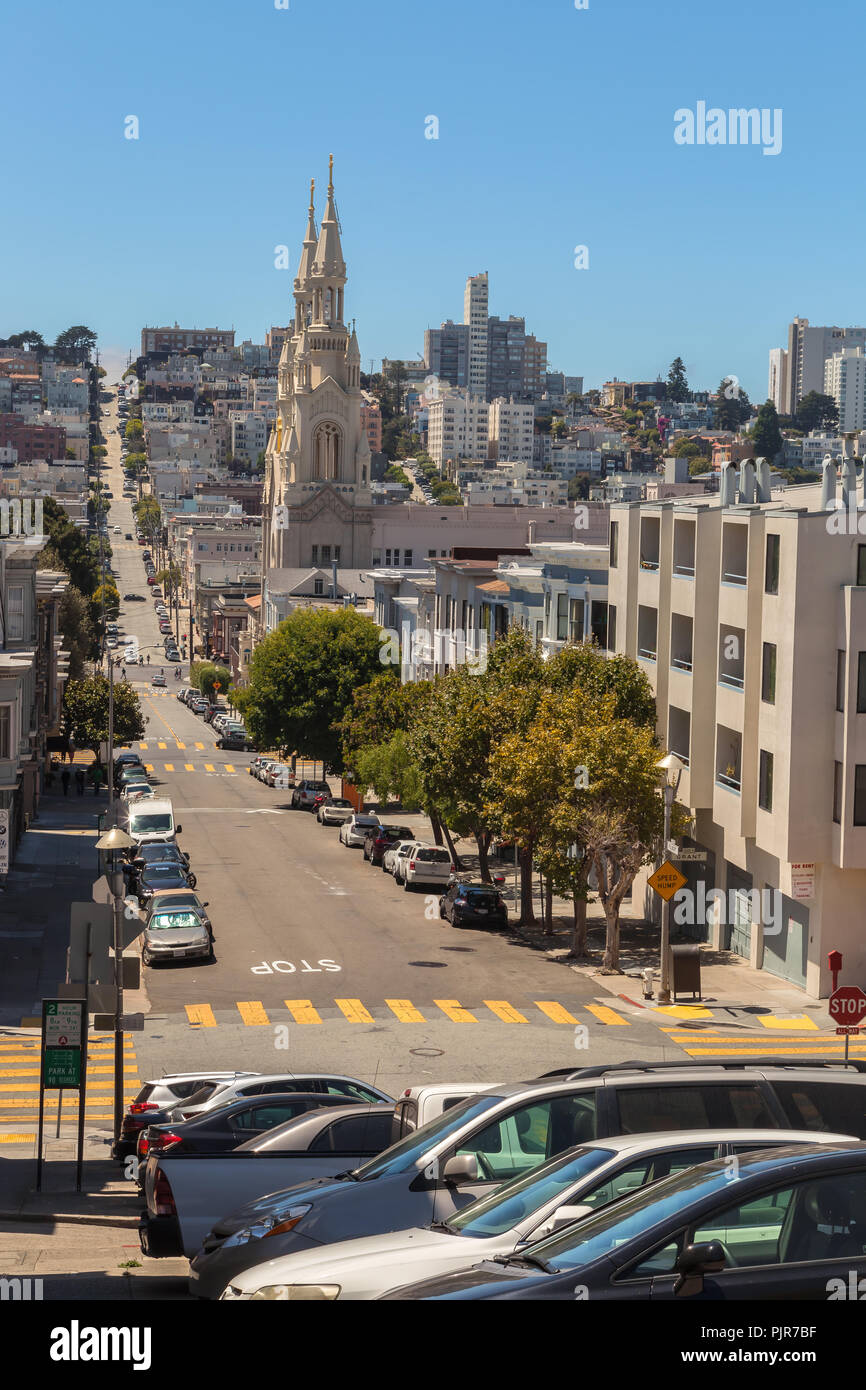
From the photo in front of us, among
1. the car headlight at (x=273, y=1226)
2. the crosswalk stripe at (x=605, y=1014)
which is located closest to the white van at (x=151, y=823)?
the crosswalk stripe at (x=605, y=1014)

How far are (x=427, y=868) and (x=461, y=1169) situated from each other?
39.8 metres

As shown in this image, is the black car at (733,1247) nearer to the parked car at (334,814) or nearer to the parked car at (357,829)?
the parked car at (357,829)

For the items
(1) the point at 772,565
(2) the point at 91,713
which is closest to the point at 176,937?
(1) the point at 772,565

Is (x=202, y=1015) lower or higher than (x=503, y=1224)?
lower

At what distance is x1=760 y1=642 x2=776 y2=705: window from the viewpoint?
39781 millimetres

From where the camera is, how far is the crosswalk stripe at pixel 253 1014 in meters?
34.5

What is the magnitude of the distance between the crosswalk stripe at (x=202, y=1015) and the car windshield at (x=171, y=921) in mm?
5151

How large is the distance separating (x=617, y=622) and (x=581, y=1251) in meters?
43.8

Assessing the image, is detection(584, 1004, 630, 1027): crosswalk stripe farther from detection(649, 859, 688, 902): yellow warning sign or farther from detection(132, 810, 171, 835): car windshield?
detection(132, 810, 171, 835): car windshield

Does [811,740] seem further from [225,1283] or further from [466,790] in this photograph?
[225,1283]

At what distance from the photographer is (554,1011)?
118 feet

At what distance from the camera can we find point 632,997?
37531mm

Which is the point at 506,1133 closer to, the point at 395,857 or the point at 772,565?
the point at 772,565
